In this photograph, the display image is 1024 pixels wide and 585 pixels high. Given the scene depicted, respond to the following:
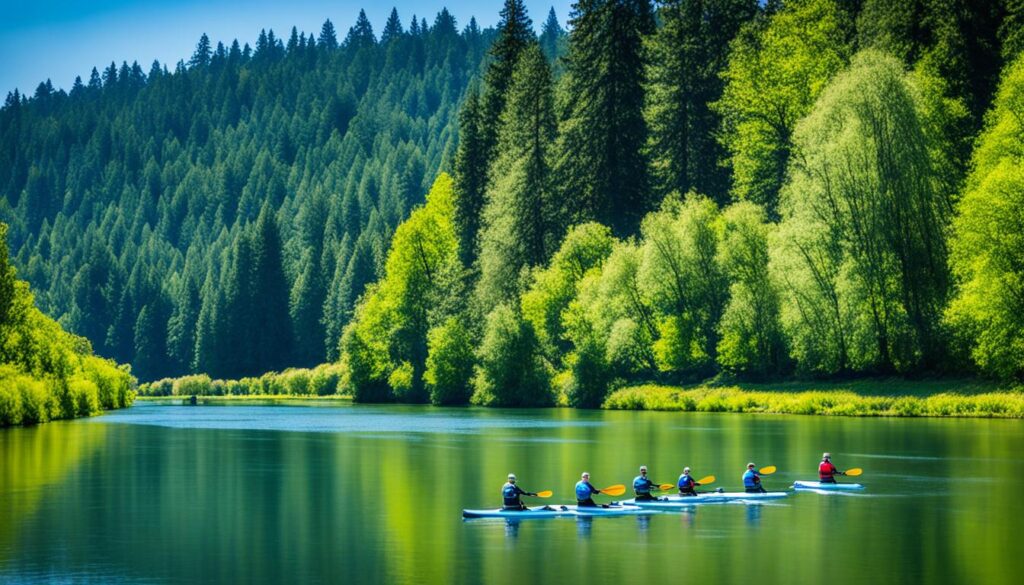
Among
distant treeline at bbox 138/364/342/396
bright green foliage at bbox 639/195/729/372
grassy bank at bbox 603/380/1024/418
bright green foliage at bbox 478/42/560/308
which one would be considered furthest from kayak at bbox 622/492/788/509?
distant treeline at bbox 138/364/342/396

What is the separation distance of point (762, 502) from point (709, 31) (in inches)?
A: 2806

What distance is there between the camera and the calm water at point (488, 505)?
2894cm

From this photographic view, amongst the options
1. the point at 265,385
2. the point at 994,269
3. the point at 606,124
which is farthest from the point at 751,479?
the point at 265,385

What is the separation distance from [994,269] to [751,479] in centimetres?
3270

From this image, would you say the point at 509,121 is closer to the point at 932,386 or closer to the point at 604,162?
the point at 604,162

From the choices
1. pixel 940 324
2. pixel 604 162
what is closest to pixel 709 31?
pixel 604 162

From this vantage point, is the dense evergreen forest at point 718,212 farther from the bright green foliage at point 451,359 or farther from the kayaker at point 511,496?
the kayaker at point 511,496

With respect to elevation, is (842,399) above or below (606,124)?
below

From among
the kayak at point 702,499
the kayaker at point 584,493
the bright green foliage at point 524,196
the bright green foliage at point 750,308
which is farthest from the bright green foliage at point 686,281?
the kayaker at point 584,493

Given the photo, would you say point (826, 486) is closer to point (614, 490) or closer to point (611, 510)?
point (614, 490)

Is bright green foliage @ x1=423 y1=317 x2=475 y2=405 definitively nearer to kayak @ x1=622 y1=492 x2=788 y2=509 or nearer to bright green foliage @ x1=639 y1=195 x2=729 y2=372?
bright green foliage @ x1=639 y1=195 x2=729 y2=372

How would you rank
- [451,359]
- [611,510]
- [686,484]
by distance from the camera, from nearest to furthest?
[611,510], [686,484], [451,359]

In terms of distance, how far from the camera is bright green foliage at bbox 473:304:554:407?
99188mm

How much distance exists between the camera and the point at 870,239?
76.8 m
